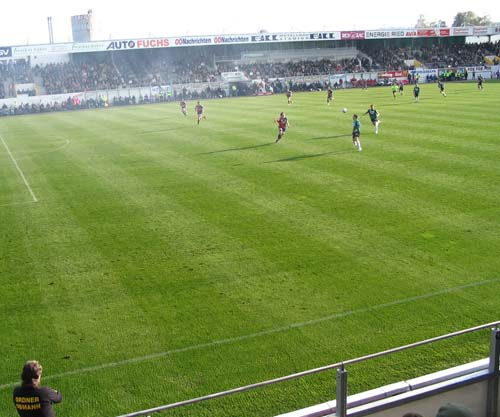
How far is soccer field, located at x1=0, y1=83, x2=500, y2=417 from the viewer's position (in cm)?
928

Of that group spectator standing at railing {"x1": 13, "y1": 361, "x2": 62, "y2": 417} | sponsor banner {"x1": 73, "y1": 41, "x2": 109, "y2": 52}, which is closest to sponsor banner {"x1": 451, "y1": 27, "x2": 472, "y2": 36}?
sponsor banner {"x1": 73, "y1": 41, "x2": 109, "y2": 52}

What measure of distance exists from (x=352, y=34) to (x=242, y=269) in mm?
77408

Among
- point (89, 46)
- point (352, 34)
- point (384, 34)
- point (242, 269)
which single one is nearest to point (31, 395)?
point (242, 269)

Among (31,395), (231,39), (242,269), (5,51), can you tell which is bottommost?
(242,269)

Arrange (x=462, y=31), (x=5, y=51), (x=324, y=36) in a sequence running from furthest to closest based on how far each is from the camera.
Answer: (x=462, y=31) < (x=324, y=36) < (x=5, y=51)

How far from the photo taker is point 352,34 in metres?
85.1

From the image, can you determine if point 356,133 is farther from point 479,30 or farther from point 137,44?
point 479,30

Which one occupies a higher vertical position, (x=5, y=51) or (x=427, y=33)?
(x=427, y=33)

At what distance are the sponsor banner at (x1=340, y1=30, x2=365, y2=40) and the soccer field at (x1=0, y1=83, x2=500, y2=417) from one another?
60.7 metres

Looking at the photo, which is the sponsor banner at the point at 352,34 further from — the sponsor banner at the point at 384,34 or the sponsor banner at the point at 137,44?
the sponsor banner at the point at 137,44

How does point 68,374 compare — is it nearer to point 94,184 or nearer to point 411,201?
point 411,201

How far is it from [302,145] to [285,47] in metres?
64.2

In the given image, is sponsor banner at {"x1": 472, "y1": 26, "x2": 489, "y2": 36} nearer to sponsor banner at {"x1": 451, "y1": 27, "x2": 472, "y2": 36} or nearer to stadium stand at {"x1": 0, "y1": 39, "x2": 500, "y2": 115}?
sponsor banner at {"x1": 451, "y1": 27, "x2": 472, "y2": 36}

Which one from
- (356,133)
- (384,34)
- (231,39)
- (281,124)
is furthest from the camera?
(384,34)
